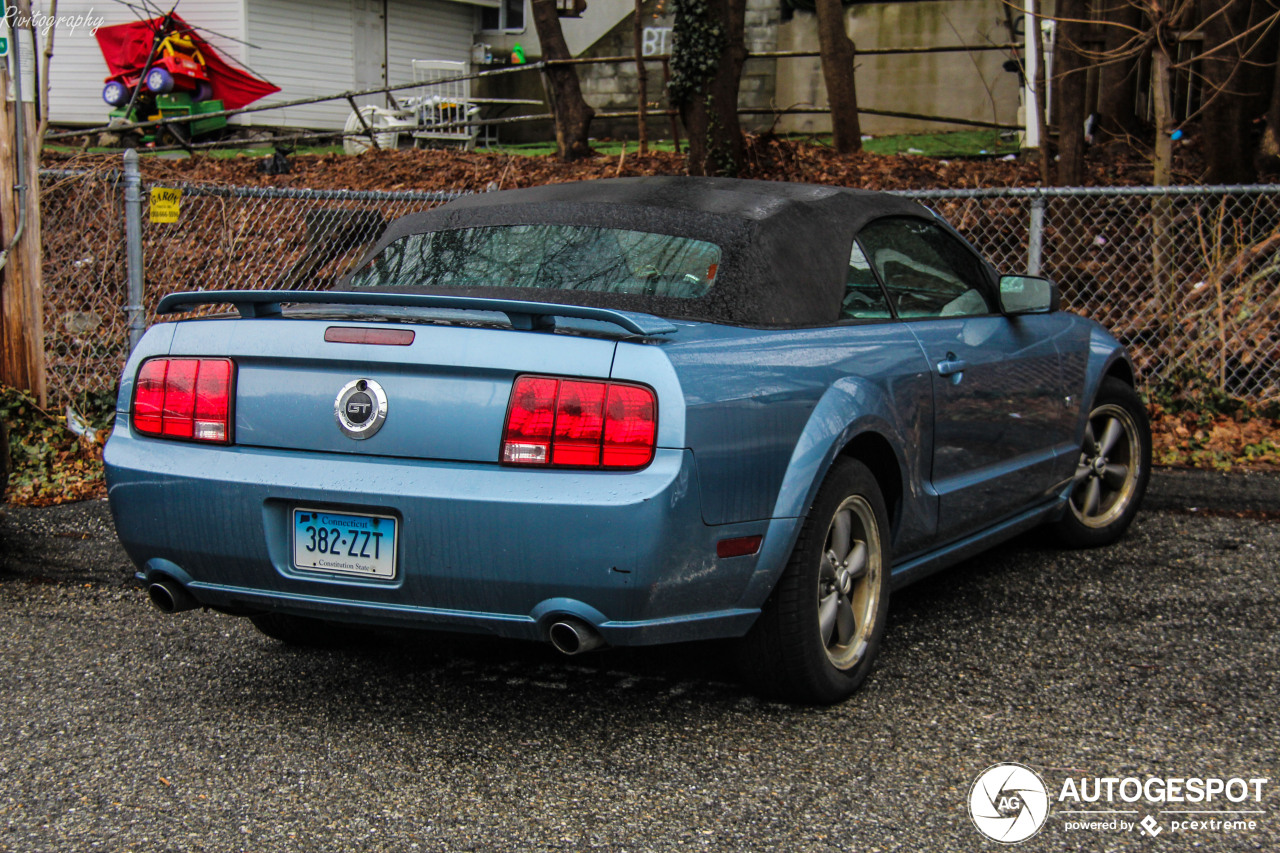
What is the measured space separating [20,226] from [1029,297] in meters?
5.40

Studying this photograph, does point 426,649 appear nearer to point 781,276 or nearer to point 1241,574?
point 781,276

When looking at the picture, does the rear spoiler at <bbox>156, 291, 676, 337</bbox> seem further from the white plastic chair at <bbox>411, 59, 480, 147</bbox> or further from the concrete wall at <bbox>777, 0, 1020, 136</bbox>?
the concrete wall at <bbox>777, 0, 1020, 136</bbox>

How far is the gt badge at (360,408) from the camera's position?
300 cm

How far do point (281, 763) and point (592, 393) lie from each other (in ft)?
4.03

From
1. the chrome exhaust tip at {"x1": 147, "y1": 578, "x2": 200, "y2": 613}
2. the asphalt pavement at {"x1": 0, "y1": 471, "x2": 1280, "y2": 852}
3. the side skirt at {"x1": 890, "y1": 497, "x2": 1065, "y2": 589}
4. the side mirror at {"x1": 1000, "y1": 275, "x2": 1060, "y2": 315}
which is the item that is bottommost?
the asphalt pavement at {"x1": 0, "y1": 471, "x2": 1280, "y2": 852}

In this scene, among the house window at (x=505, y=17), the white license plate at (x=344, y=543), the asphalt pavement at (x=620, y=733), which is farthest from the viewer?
the house window at (x=505, y=17)

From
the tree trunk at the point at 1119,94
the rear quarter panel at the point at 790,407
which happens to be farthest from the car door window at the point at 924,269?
the tree trunk at the point at 1119,94

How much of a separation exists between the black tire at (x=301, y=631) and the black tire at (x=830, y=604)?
146cm

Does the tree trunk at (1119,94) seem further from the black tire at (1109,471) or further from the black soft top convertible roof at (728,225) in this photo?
the black soft top convertible roof at (728,225)

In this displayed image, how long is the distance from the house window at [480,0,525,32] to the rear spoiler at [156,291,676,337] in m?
24.4

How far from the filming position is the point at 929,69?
18.4 meters

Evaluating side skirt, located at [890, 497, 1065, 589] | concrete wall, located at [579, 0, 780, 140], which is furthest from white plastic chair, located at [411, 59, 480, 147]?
side skirt, located at [890, 497, 1065, 589]

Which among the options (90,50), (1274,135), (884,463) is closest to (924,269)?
(884,463)

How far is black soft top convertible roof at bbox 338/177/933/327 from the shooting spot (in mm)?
3486
